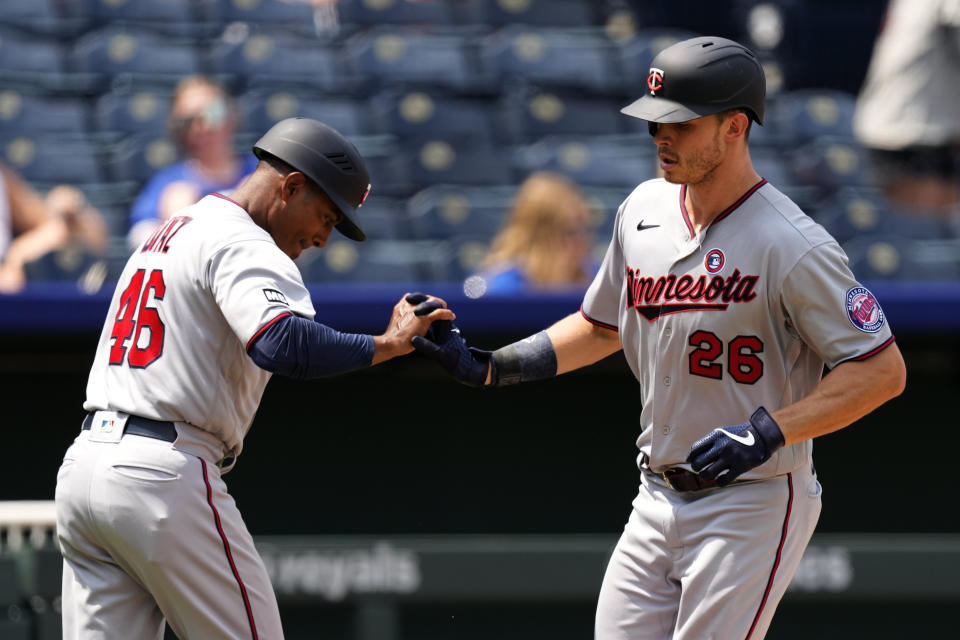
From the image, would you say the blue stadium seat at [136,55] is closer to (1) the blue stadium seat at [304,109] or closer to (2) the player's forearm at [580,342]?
(1) the blue stadium seat at [304,109]

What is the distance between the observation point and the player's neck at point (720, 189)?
2.83 meters

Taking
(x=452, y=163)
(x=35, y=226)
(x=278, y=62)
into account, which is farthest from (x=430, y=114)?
(x=35, y=226)

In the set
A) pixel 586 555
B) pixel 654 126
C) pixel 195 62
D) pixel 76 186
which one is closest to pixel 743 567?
pixel 654 126

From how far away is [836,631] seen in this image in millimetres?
4562

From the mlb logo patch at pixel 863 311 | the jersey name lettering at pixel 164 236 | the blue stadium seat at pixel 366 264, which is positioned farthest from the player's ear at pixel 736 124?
the blue stadium seat at pixel 366 264

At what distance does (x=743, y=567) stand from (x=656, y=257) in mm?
711

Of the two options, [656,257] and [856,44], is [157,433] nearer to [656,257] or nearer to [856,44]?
[656,257]

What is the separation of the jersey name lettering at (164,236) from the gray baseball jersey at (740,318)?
104 cm

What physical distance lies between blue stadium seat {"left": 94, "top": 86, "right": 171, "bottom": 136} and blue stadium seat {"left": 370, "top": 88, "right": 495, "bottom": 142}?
1.02 metres

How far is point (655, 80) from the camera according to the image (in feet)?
9.31

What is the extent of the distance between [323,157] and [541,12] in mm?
4093

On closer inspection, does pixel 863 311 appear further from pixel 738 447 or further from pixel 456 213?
pixel 456 213

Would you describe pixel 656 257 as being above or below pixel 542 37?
below

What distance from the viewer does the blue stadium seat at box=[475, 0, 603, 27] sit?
670 cm
